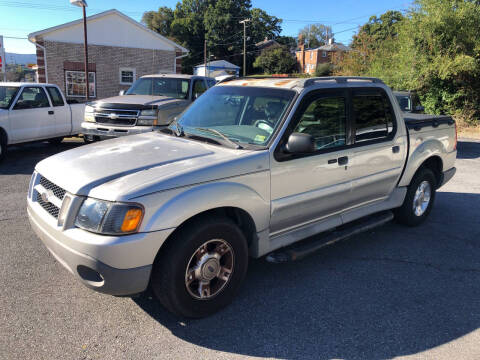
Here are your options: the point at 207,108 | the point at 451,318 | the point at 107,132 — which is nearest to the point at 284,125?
the point at 207,108

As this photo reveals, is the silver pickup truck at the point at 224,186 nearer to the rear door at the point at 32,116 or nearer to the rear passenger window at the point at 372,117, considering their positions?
the rear passenger window at the point at 372,117

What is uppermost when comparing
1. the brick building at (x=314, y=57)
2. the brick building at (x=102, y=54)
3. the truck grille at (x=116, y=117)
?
the brick building at (x=314, y=57)

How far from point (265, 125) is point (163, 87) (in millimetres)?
7403

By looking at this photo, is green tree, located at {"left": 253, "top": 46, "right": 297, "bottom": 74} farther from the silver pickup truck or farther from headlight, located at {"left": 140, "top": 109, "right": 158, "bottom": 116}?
the silver pickup truck

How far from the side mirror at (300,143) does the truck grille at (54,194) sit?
189 cm

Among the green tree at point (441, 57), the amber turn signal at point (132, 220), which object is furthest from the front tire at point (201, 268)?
the green tree at point (441, 57)

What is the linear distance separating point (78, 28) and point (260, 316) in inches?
936

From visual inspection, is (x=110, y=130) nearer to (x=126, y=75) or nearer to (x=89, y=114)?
(x=89, y=114)

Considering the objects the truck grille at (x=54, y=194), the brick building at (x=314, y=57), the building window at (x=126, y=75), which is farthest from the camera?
the brick building at (x=314, y=57)

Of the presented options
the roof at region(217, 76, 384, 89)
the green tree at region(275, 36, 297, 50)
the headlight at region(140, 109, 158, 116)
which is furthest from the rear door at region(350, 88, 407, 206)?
the green tree at region(275, 36, 297, 50)

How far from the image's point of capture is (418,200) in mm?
5508

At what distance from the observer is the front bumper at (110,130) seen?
29.4 ft

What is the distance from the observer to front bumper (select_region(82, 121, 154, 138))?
8961 millimetres

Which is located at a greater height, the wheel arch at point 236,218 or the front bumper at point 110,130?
the front bumper at point 110,130
